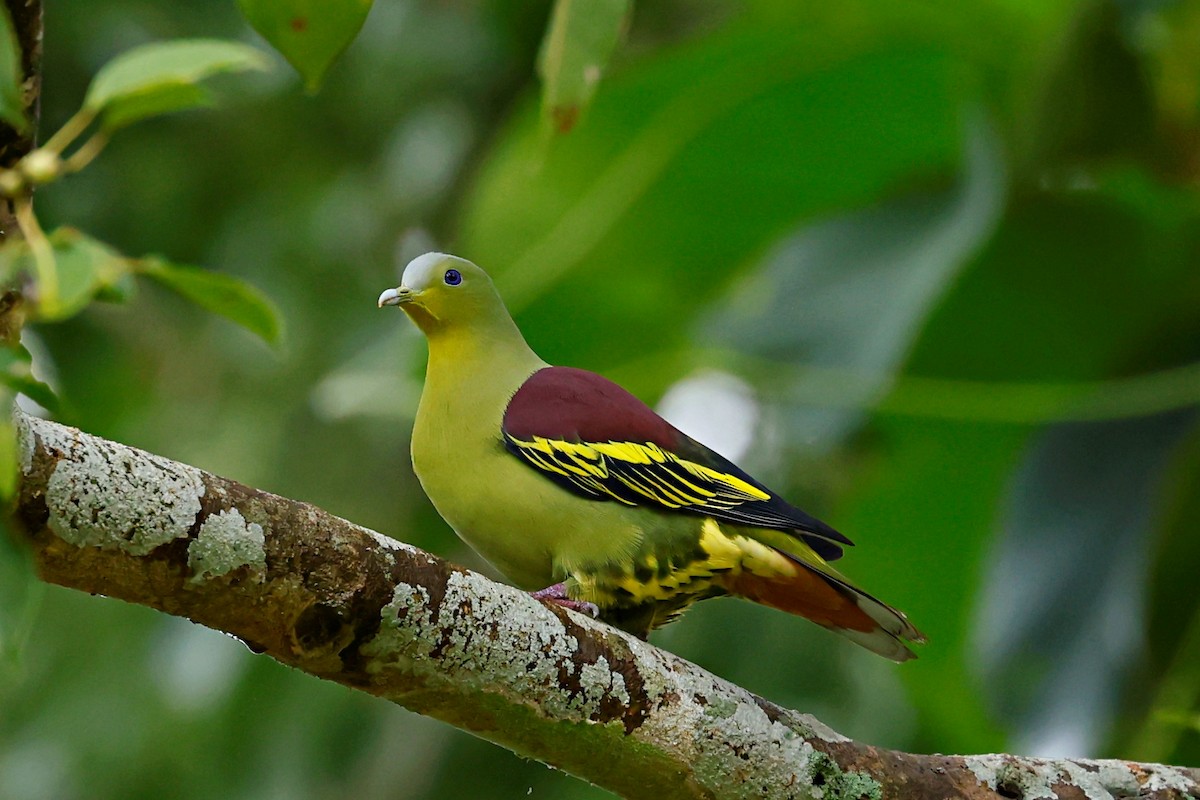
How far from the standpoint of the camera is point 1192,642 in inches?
189

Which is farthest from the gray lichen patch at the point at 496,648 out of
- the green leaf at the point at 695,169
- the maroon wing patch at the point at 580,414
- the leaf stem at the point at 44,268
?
the green leaf at the point at 695,169

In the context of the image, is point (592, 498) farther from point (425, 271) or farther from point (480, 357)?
point (425, 271)

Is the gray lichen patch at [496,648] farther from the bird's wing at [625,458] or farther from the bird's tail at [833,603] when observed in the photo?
the bird's tail at [833,603]

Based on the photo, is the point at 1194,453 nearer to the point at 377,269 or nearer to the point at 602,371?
the point at 602,371

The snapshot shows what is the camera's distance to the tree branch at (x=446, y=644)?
2.13m

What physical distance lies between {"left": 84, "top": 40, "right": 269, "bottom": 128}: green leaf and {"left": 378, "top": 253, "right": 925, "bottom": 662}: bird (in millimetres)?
996

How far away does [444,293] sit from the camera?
344 centimetres

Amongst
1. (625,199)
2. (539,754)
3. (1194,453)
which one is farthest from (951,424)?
(539,754)

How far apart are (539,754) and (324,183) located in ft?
17.2

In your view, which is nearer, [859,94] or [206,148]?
[859,94]

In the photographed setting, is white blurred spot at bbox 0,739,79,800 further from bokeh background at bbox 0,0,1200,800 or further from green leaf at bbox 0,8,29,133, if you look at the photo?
green leaf at bbox 0,8,29,133

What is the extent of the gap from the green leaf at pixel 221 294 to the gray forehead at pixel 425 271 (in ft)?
2.89

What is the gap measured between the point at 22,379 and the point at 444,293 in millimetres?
1882

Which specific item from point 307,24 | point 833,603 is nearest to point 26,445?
point 307,24
